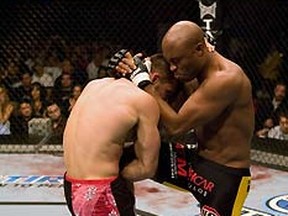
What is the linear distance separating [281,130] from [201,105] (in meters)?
2.86

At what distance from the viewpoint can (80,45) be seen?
662 centimetres

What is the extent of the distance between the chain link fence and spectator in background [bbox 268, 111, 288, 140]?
25 centimetres

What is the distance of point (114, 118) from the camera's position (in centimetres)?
258

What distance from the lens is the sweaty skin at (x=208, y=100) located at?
2.66 m

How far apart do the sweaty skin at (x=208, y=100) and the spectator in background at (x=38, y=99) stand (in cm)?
322

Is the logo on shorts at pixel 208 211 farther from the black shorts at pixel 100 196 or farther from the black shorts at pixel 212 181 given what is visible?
the black shorts at pixel 100 196

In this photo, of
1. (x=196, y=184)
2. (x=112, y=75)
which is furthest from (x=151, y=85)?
(x=196, y=184)

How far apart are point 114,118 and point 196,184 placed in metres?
0.53

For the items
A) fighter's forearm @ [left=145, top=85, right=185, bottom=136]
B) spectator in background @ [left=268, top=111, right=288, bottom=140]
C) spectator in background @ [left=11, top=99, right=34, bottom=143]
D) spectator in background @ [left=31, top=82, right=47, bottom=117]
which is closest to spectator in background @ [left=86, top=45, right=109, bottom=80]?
spectator in background @ [left=31, top=82, right=47, bottom=117]

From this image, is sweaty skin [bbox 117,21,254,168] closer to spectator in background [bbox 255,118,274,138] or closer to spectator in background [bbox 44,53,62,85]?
spectator in background [bbox 255,118,274,138]

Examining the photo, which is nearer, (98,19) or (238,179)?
(238,179)

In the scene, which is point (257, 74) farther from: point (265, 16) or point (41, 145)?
point (41, 145)

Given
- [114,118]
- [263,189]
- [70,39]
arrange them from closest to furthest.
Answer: [114,118] → [263,189] → [70,39]

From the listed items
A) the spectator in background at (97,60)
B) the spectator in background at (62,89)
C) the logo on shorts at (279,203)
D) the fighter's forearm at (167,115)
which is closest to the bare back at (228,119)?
the fighter's forearm at (167,115)
